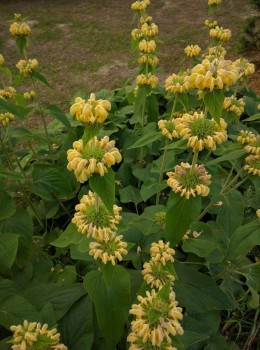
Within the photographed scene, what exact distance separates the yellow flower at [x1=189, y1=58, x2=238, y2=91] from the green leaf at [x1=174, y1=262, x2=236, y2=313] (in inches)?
43.8

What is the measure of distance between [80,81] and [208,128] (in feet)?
16.2

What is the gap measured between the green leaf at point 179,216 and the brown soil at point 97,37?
13.3 feet

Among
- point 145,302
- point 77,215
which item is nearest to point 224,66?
point 77,215

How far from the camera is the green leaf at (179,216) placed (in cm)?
156

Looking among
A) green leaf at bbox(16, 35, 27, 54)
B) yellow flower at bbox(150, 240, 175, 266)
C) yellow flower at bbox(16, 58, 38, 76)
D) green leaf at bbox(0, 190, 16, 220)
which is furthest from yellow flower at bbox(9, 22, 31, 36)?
yellow flower at bbox(150, 240, 175, 266)

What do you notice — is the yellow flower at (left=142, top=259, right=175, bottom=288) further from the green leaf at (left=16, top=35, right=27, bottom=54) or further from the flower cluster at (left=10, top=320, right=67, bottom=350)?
the green leaf at (left=16, top=35, right=27, bottom=54)

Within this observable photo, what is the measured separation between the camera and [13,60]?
6777mm

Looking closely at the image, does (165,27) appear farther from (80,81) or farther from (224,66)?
(224,66)

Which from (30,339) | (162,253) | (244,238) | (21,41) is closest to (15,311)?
(30,339)

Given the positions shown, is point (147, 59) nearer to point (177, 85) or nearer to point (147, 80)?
point (147, 80)

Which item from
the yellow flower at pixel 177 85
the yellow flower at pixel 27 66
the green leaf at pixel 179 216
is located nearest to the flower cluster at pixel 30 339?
the green leaf at pixel 179 216

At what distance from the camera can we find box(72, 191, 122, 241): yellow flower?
1.45 m

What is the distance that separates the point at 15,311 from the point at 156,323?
32.1 inches

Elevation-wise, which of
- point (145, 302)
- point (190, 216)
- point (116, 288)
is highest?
point (190, 216)
